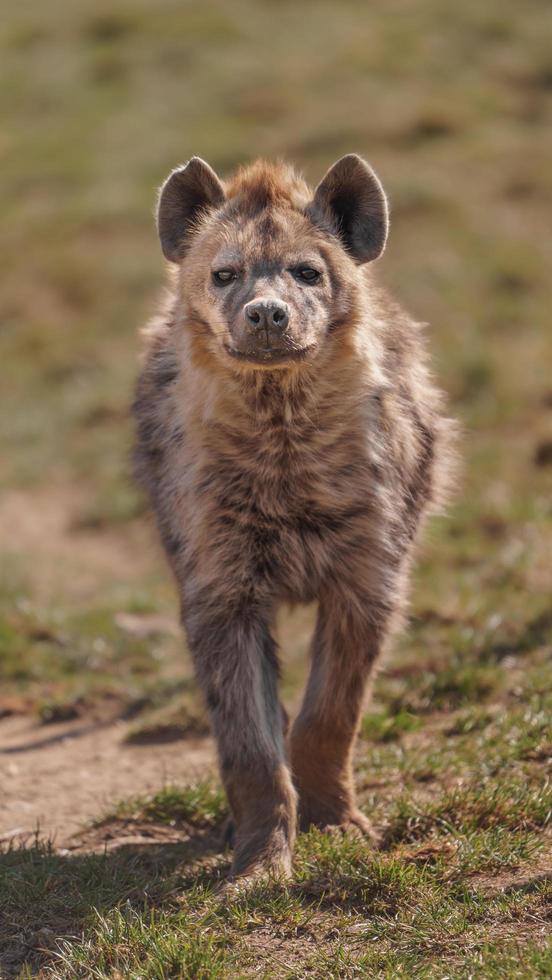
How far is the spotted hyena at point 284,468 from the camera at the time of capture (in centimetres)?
339

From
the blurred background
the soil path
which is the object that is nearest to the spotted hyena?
the soil path

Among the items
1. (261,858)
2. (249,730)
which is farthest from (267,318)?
(261,858)

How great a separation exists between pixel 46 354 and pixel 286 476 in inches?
241

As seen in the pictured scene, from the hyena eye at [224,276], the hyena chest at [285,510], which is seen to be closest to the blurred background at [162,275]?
the hyena chest at [285,510]

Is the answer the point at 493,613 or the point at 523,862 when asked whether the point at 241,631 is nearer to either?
the point at 523,862

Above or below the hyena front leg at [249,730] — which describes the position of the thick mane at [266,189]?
above

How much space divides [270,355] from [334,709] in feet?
3.40

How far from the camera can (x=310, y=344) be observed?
10.9ft

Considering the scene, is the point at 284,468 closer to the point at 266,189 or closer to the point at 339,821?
the point at 266,189

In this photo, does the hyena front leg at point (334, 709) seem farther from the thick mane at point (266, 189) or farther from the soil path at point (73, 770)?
the thick mane at point (266, 189)

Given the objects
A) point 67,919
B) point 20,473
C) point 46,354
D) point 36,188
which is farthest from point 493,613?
point 36,188

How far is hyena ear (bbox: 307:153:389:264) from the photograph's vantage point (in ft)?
11.8

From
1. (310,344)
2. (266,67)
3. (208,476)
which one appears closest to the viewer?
(310,344)

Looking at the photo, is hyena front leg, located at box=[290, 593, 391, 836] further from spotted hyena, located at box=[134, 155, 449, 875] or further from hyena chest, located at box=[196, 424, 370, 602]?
hyena chest, located at box=[196, 424, 370, 602]
